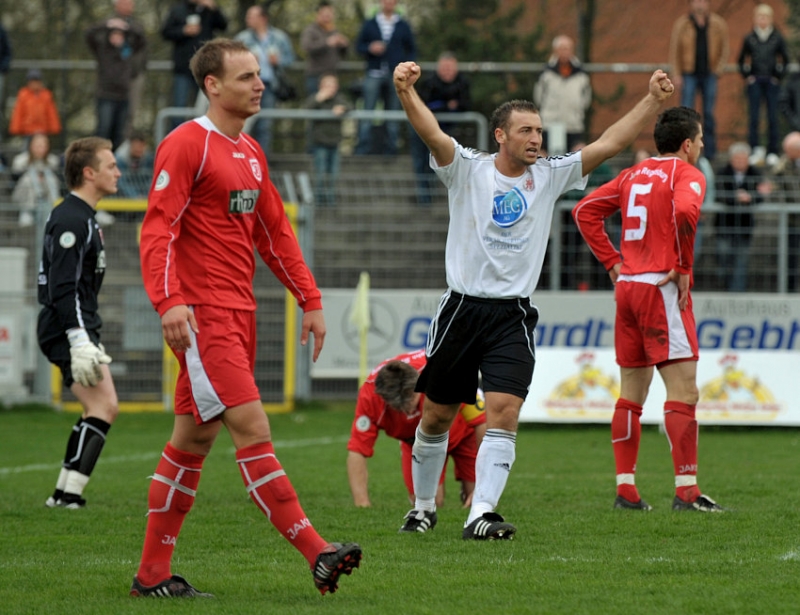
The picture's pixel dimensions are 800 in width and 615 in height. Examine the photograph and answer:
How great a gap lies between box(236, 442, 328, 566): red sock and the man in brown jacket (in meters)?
14.1

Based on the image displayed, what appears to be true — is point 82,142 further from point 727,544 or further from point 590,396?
point 590,396

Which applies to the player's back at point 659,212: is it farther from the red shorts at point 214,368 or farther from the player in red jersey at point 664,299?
the red shorts at point 214,368

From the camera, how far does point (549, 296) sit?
54.3 ft

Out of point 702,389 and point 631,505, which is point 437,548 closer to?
point 631,505

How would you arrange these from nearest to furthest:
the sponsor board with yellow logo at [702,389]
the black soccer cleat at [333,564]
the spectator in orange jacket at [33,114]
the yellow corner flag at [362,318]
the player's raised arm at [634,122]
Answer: the black soccer cleat at [333,564]
the player's raised arm at [634,122]
the sponsor board with yellow logo at [702,389]
the yellow corner flag at [362,318]
the spectator in orange jacket at [33,114]

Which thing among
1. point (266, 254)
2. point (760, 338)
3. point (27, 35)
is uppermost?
point (27, 35)

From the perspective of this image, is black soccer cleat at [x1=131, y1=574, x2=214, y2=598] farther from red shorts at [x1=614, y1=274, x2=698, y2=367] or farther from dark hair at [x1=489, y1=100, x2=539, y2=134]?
red shorts at [x1=614, y1=274, x2=698, y2=367]

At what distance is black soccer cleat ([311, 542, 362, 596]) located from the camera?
5281mm

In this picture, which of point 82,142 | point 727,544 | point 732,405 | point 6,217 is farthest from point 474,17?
point 727,544

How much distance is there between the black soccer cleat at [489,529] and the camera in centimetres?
697

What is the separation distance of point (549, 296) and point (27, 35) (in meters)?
17.2

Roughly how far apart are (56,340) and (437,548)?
3.27 metres

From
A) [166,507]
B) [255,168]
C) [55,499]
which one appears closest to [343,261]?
[55,499]

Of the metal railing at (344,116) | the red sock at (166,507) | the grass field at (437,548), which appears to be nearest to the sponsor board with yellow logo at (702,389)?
the grass field at (437,548)
